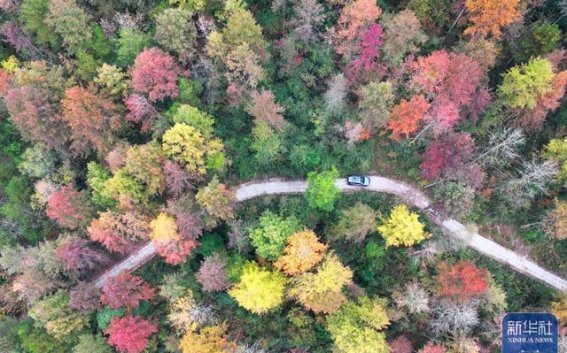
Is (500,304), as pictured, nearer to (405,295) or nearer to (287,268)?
(405,295)

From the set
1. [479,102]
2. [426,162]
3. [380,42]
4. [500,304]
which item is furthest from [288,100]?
[500,304]

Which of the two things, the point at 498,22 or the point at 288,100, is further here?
the point at 288,100

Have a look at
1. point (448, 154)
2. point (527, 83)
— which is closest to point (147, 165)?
point (448, 154)

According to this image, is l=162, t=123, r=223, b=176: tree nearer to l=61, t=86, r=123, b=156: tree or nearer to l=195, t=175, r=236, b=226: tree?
l=195, t=175, r=236, b=226: tree

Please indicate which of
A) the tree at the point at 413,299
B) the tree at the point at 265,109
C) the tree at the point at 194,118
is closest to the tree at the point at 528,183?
the tree at the point at 413,299

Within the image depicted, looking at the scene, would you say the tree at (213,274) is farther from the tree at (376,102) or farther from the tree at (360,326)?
the tree at (376,102)

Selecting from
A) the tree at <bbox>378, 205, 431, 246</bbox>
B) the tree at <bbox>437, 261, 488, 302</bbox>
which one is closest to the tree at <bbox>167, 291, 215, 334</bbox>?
the tree at <bbox>378, 205, 431, 246</bbox>

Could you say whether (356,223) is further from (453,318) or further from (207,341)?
(207,341)
